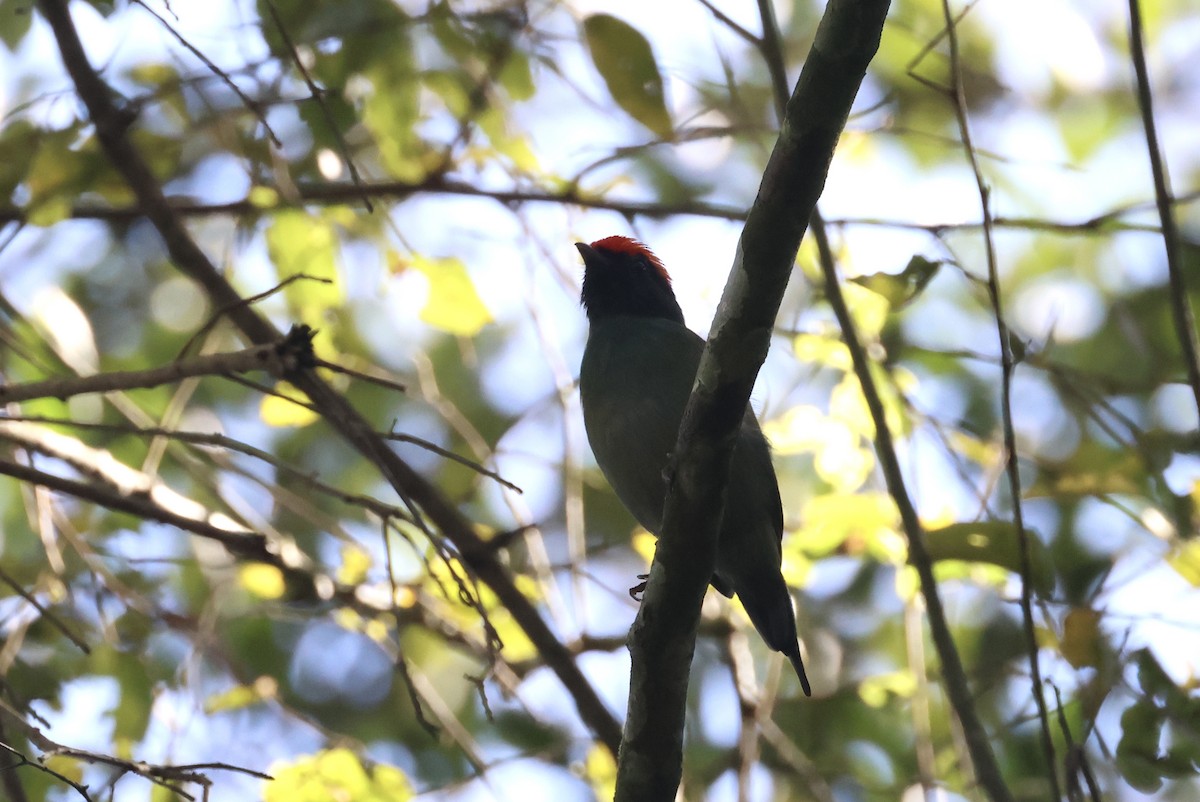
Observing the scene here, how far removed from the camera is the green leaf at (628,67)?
13.3ft

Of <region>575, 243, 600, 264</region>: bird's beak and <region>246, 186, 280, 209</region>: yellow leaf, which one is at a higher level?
<region>575, 243, 600, 264</region>: bird's beak

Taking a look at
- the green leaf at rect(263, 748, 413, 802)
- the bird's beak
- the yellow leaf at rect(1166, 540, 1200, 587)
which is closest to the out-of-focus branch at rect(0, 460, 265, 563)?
the green leaf at rect(263, 748, 413, 802)

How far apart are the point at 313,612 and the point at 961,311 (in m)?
4.42

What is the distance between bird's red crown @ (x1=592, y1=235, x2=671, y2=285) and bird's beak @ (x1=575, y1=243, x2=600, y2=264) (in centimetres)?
7

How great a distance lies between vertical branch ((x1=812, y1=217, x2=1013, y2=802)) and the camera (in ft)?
10.3

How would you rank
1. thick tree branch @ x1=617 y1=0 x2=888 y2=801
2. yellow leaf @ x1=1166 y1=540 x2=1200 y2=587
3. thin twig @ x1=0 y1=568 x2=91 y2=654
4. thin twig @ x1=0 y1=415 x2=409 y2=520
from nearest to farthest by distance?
1. thick tree branch @ x1=617 y1=0 x2=888 y2=801
2. thin twig @ x1=0 y1=415 x2=409 y2=520
3. thin twig @ x1=0 y1=568 x2=91 y2=654
4. yellow leaf @ x1=1166 y1=540 x2=1200 y2=587

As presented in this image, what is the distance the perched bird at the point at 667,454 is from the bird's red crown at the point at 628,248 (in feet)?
2.55

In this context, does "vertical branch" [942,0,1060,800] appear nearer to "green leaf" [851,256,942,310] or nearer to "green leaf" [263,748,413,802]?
"green leaf" [851,256,942,310]

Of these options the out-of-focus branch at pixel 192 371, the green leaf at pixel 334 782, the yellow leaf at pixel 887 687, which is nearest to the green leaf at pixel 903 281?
the out-of-focus branch at pixel 192 371

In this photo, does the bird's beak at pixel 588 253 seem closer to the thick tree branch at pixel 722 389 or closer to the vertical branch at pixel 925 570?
the vertical branch at pixel 925 570

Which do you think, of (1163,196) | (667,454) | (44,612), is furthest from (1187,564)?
(44,612)

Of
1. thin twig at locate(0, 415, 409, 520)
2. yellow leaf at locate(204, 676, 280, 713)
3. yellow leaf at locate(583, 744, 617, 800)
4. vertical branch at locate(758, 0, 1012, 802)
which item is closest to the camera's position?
thin twig at locate(0, 415, 409, 520)

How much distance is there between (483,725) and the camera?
6805 millimetres

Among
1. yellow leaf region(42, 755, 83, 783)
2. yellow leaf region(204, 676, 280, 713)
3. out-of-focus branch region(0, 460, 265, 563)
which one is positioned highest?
yellow leaf region(204, 676, 280, 713)
